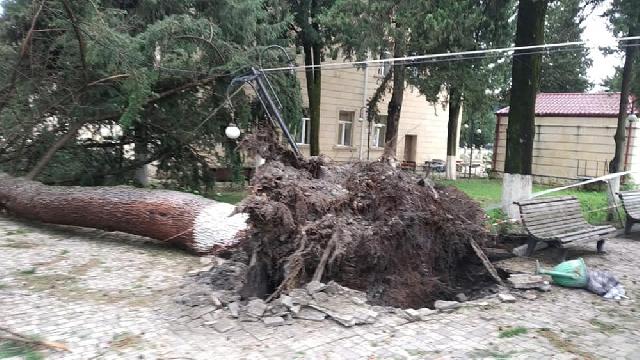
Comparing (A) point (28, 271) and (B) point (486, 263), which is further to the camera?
(B) point (486, 263)

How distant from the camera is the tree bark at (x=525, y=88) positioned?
30.7ft

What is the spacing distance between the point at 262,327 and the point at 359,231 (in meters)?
1.65

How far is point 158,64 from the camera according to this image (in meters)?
8.73

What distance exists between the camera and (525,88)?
942cm

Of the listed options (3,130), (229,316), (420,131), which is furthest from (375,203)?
(420,131)

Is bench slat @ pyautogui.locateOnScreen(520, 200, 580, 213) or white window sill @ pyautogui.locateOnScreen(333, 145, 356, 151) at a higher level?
white window sill @ pyautogui.locateOnScreen(333, 145, 356, 151)

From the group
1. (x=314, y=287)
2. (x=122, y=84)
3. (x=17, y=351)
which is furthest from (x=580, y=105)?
(x=17, y=351)

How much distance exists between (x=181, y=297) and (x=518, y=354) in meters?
3.13

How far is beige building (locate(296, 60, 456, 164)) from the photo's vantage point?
81.7ft

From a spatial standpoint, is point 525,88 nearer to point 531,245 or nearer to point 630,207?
point 630,207

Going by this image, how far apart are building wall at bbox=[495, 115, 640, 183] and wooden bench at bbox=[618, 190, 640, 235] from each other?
13019 millimetres

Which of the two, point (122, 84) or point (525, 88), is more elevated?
point (525, 88)

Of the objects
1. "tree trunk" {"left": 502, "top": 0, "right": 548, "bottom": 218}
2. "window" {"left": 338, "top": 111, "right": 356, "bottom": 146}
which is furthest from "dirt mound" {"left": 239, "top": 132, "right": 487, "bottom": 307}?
"window" {"left": 338, "top": 111, "right": 356, "bottom": 146}

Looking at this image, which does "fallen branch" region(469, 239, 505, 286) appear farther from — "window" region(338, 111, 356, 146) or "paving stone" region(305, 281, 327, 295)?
"window" region(338, 111, 356, 146)
